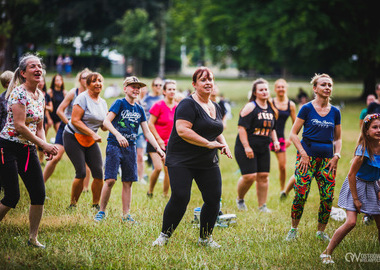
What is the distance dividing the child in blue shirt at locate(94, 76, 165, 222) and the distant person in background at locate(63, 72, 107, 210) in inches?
15.3

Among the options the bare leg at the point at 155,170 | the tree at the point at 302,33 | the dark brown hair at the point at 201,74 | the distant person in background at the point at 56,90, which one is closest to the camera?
the dark brown hair at the point at 201,74

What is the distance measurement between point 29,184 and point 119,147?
1.72m

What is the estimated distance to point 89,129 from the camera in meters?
6.75

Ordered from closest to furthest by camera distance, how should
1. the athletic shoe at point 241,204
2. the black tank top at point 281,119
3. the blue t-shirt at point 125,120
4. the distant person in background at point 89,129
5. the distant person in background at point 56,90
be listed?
the blue t-shirt at point 125,120, the distant person in background at point 89,129, the athletic shoe at point 241,204, the black tank top at point 281,119, the distant person in background at point 56,90

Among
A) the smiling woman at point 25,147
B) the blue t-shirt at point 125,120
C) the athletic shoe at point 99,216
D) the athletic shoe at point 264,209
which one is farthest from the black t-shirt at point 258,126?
the smiling woman at point 25,147

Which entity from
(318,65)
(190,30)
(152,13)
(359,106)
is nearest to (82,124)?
(359,106)

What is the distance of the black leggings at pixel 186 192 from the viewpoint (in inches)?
210

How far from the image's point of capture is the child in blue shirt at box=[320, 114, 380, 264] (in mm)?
5176

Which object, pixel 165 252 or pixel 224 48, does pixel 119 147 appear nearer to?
pixel 165 252

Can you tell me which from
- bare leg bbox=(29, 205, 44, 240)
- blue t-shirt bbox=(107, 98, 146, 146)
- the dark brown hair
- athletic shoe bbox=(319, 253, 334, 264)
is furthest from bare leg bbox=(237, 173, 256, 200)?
bare leg bbox=(29, 205, 44, 240)

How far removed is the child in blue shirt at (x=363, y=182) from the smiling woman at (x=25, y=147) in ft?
11.2

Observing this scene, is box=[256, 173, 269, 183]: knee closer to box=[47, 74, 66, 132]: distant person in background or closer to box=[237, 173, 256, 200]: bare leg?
box=[237, 173, 256, 200]: bare leg

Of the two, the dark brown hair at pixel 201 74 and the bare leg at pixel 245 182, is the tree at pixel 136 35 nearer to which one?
the bare leg at pixel 245 182

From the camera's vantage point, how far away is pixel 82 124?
22.3ft
